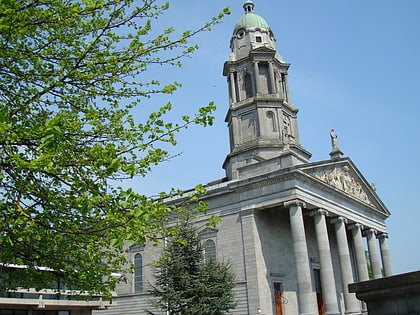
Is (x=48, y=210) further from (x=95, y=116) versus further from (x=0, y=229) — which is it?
(x=95, y=116)

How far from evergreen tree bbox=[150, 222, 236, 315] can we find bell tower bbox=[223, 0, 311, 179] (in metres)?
11.9

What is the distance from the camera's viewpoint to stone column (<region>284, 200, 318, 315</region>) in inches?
1078

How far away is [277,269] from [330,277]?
3897mm

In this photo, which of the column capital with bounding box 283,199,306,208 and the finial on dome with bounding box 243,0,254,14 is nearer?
the column capital with bounding box 283,199,306,208

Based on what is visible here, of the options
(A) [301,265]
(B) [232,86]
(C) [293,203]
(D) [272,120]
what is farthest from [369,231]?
(B) [232,86]

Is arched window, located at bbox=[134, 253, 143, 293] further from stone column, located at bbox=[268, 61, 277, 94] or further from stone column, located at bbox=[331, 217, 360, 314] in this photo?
stone column, located at bbox=[268, 61, 277, 94]

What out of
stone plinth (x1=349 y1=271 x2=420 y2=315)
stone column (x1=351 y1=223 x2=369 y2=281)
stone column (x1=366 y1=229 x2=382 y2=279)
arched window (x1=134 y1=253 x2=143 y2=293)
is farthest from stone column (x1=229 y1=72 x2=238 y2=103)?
stone plinth (x1=349 y1=271 x2=420 y2=315)

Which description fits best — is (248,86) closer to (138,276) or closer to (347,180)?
(347,180)

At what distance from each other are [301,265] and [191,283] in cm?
794

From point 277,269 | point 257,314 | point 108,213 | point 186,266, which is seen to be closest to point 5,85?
point 108,213

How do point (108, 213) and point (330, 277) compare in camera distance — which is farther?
point (330, 277)

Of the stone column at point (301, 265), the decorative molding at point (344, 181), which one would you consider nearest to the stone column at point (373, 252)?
the decorative molding at point (344, 181)

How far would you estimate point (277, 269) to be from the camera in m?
32.0

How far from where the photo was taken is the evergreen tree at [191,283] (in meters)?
23.1
